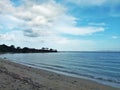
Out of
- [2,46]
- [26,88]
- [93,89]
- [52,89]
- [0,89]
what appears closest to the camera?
[0,89]

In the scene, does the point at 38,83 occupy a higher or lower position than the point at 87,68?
higher

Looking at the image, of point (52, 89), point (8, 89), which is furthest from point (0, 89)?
point (52, 89)

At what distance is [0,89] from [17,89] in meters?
0.85

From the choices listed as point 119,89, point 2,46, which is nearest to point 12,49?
point 2,46

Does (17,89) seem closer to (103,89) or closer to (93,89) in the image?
(93,89)

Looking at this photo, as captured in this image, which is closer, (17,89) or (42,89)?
(17,89)

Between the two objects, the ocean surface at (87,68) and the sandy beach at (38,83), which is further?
the ocean surface at (87,68)

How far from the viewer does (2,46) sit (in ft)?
613

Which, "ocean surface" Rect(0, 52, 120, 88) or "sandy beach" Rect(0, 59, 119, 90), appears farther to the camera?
"ocean surface" Rect(0, 52, 120, 88)

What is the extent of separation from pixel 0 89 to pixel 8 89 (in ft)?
1.27

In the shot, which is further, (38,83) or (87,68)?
(87,68)

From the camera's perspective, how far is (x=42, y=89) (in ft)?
37.2

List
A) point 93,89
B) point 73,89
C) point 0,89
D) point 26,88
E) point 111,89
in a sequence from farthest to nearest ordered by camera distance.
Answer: point 111,89 → point 93,89 → point 73,89 → point 26,88 → point 0,89

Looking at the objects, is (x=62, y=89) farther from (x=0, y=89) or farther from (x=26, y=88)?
(x=0, y=89)
